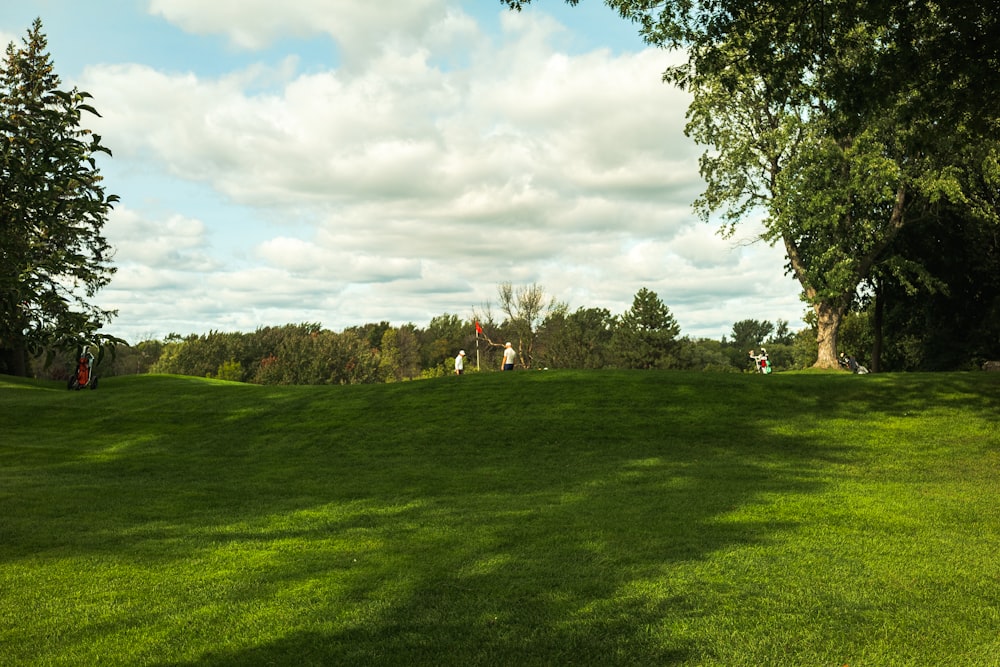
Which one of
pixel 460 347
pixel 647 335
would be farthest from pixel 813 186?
pixel 460 347

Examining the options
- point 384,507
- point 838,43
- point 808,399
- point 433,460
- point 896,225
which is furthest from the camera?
point 896,225

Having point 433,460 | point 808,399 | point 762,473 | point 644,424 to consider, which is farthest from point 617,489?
point 808,399

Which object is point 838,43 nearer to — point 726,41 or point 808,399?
point 726,41

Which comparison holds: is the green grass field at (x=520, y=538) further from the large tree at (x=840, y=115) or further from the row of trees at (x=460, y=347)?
the row of trees at (x=460, y=347)

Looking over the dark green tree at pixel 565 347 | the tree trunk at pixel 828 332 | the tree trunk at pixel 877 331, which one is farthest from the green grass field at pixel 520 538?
the dark green tree at pixel 565 347

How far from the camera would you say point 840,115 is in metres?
19.7

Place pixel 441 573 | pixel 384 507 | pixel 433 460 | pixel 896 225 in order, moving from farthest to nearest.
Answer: pixel 896 225, pixel 433 460, pixel 384 507, pixel 441 573

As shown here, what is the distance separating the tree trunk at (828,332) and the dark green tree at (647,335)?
124ft

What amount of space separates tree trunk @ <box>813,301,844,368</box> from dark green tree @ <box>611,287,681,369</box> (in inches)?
1492

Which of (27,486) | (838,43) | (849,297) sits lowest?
(27,486)

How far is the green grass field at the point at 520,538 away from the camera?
6109mm

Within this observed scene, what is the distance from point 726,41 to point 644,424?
10.5m

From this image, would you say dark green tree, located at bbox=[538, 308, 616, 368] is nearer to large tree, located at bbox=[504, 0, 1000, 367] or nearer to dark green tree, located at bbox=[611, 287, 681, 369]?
dark green tree, located at bbox=[611, 287, 681, 369]

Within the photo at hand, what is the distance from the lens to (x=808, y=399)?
23.8 m
